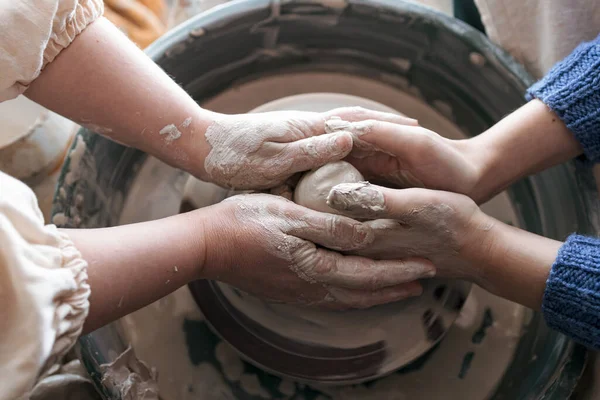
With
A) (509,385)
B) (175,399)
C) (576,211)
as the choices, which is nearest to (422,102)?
(576,211)

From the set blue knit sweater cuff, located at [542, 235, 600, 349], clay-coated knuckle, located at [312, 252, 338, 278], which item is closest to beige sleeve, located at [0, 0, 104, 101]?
clay-coated knuckle, located at [312, 252, 338, 278]

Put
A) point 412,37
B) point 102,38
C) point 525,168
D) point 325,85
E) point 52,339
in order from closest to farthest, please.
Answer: point 52,339, point 102,38, point 525,168, point 412,37, point 325,85

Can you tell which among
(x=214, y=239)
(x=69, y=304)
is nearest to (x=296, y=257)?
(x=214, y=239)

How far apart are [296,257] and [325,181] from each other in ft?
0.51

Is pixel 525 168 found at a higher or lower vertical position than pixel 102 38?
higher

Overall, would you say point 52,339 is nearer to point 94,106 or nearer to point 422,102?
point 94,106

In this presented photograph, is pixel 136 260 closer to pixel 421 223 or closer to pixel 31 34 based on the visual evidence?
pixel 31 34

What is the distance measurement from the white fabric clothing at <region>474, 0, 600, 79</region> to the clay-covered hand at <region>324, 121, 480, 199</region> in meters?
0.37

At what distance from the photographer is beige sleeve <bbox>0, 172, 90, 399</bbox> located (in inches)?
23.5

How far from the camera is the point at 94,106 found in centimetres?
94

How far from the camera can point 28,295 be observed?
23.7 inches

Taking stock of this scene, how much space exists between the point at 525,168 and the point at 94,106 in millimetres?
907

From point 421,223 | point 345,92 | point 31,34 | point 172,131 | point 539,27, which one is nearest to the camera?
point 31,34

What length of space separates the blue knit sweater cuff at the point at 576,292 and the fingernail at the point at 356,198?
1.17ft
